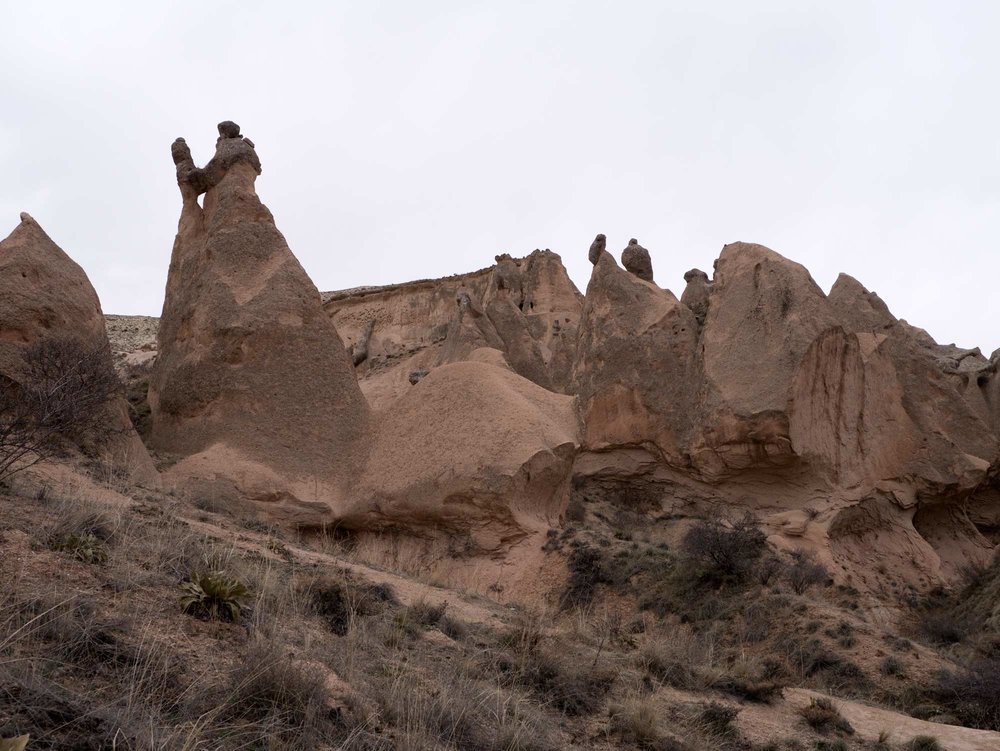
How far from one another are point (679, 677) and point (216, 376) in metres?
10.1

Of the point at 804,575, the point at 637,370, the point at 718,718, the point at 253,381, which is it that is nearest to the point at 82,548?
the point at 718,718

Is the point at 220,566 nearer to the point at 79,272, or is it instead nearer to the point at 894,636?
the point at 894,636

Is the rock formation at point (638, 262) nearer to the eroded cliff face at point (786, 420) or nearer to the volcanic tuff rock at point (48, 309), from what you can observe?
the eroded cliff face at point (786, 420)

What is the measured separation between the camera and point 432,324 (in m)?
32.0

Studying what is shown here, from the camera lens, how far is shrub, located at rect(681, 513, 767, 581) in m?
13.3

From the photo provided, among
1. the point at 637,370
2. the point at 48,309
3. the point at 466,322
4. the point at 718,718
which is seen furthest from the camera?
the point at 466,322

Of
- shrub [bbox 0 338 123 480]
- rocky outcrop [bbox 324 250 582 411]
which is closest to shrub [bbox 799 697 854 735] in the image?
shrub [bbox 0 338 123 480]

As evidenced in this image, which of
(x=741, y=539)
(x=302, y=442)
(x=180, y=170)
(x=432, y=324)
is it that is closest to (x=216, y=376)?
(x=302, y=442)

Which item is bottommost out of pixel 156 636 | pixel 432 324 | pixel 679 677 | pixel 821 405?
pixel 679 677

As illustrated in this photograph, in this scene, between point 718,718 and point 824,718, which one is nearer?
point 718,718

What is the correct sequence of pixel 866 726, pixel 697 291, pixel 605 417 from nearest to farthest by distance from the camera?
pixel 866 726 < pixel 605 417 < pixel 697 291

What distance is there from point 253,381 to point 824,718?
10660mm

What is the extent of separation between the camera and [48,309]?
13695 millimetres

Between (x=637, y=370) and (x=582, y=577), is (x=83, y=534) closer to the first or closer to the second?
(x=582, y=577)
